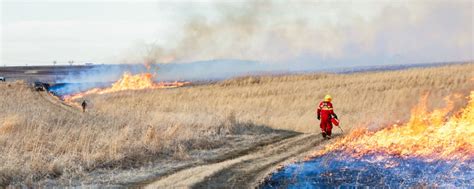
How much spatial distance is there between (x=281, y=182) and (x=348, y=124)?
48.9ft

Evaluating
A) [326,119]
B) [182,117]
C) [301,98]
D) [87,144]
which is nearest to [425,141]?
[326,119]

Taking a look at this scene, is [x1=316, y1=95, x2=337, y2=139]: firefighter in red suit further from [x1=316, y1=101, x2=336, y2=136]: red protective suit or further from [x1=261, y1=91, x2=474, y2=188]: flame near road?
[x1=261, y1=91, x2=474, y2=188]: flame near road

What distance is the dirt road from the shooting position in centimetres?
1270

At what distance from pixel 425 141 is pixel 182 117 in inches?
549

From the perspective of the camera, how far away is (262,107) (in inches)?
1420

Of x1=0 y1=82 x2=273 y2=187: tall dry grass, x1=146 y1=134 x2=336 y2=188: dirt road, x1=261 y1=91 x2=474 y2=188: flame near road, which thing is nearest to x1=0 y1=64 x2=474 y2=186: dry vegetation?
x1=0 y1=82 x2=273 y2=187: tall dry grass

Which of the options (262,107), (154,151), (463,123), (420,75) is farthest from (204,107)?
(463,123)

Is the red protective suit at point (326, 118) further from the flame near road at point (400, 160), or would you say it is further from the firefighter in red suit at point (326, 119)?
the flame near road at point (400, 160)

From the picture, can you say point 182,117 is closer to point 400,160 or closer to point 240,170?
point 240,170

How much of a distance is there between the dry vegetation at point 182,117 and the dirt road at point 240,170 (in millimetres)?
1914

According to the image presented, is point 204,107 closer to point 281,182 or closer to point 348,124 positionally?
point 348,124

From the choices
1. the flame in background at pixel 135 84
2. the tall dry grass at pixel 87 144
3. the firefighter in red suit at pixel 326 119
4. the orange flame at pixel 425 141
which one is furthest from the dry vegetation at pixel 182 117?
the flame in background at pixel 135 84

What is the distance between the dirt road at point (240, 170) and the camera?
12695 mm

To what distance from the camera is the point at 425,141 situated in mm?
15734
